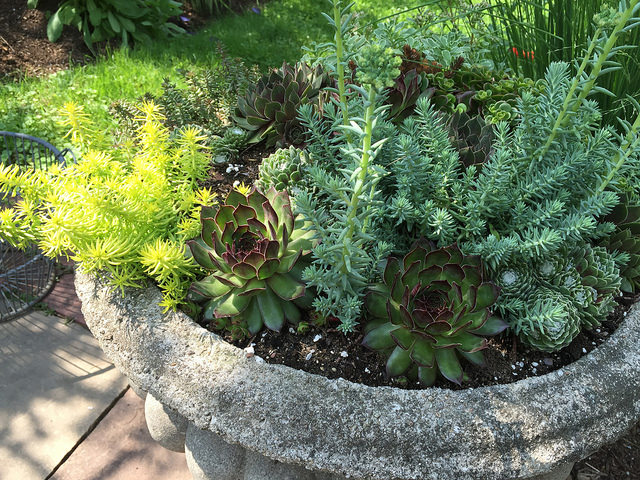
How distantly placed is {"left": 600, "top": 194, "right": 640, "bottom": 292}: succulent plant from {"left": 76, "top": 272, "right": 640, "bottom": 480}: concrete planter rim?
363 millimetres

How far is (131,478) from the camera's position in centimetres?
213

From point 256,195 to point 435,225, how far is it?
0.54 m

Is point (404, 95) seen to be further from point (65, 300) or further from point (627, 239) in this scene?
point (65, 300)

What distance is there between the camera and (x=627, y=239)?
5.63ft

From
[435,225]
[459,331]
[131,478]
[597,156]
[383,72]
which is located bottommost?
[131,478]

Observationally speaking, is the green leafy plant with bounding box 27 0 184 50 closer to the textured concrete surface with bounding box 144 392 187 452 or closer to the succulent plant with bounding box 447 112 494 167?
the succulent plant with bounding box 447 112 494 167

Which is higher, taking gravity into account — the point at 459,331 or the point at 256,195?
the point at 256,195

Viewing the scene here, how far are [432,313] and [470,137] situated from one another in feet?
2.49

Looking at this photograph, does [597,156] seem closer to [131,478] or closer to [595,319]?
[595,319]

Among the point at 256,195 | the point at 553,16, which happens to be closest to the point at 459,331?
the point at 256,195

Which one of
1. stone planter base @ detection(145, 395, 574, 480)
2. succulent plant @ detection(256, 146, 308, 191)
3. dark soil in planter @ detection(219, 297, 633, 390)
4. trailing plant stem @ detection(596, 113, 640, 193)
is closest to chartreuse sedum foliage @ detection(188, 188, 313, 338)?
dark soil in planter @ detection(219, 297, 633, 390)

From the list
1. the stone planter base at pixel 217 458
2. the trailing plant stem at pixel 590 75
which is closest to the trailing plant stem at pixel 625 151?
the trailing plant stem at pixel 590 75

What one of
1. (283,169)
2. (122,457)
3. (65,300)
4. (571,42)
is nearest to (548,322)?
(283,169)

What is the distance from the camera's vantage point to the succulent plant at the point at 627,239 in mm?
1720
